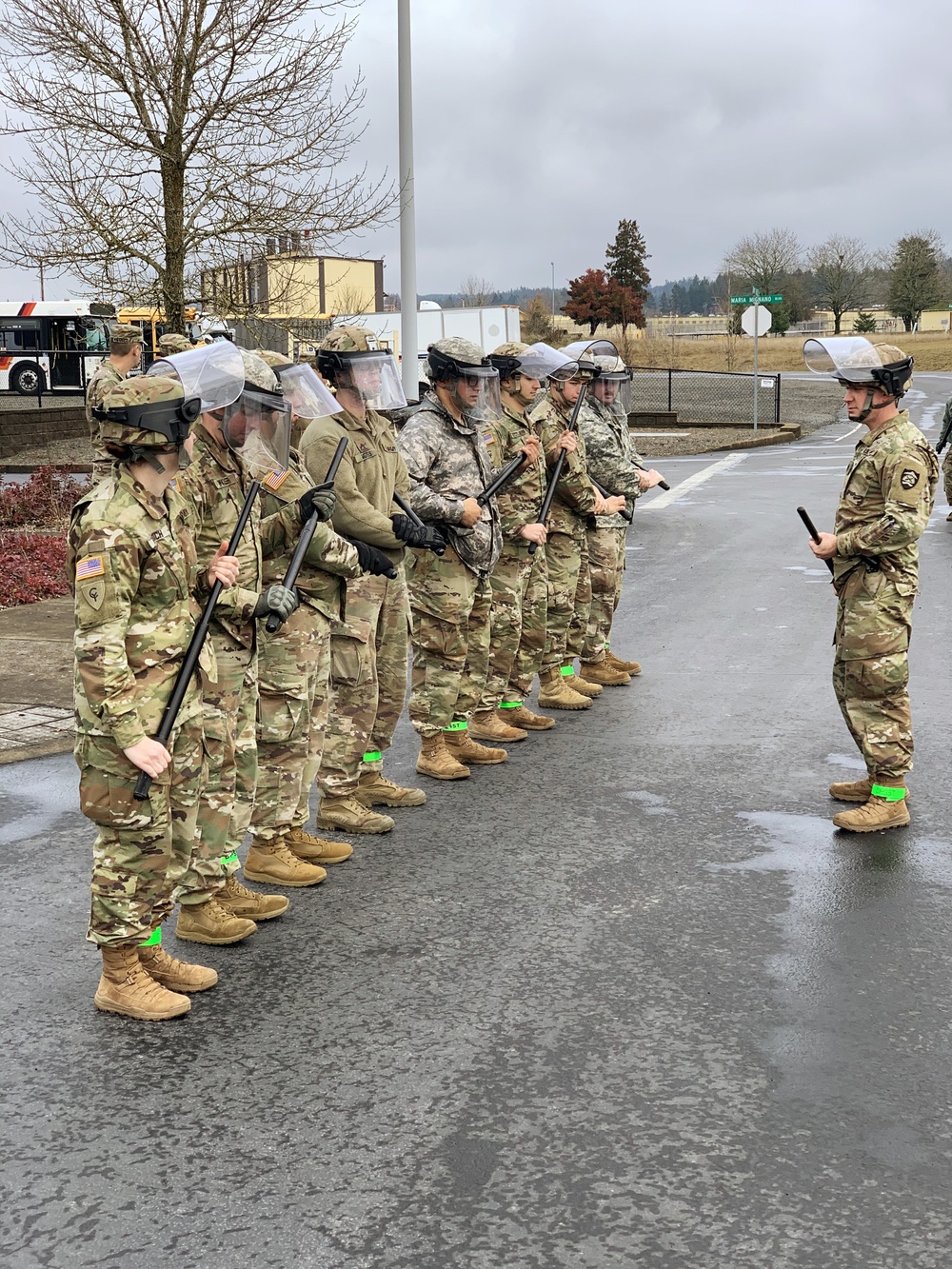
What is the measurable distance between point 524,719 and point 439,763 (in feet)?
3.60

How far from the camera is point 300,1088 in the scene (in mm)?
3902

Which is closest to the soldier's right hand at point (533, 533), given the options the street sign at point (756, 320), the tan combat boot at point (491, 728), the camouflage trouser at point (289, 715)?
the tan combat boot at point (491, 728)

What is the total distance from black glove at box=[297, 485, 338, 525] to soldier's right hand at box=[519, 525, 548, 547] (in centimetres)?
238

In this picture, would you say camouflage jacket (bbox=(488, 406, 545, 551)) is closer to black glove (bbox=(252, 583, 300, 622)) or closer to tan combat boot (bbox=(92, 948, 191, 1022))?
black glove (bbox=(252, 583, 300, 622))

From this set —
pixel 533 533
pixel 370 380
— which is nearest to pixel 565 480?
pixel 533 533

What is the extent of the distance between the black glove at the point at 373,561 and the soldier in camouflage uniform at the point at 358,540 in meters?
0.07

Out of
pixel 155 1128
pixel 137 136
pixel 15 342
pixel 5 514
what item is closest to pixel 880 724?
pixel 155 1128

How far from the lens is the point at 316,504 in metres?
5.36

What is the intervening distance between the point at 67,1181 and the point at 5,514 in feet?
45.5

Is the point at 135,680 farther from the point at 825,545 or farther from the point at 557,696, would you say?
the point at 557,696

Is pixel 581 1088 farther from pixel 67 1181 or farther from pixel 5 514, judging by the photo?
pixel 5 514

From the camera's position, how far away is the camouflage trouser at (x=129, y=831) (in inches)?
165

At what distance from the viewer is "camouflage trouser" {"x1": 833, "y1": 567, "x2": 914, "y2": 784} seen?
623cm

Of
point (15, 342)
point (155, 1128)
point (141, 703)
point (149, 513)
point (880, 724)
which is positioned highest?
point (15, 342)
